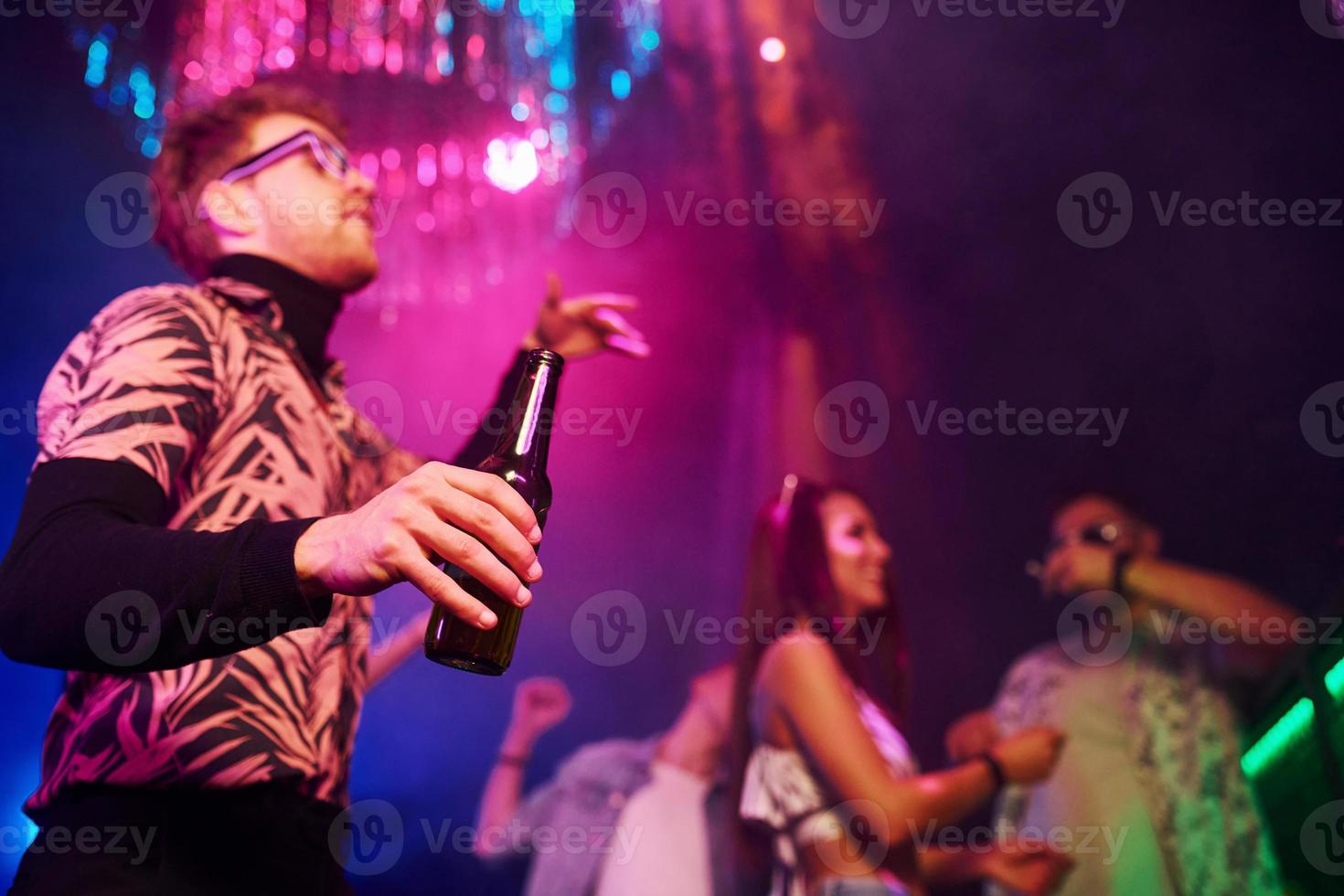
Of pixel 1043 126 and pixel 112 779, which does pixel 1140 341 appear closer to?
pixel 1043 126

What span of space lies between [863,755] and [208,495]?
6.27 feet

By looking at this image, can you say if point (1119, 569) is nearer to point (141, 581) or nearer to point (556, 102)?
point (556, 102)

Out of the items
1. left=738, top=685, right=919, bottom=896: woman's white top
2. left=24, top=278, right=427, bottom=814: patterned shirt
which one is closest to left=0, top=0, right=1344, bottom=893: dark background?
left=738, top=685, right=919, bottom=896: woman's white top

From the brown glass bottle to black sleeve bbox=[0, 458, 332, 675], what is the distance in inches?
4.6

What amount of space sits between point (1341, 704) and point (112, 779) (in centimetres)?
259

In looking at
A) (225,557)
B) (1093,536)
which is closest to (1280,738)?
(1093,536)

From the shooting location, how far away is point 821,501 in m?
3.02

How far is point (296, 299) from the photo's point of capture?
5.21ft

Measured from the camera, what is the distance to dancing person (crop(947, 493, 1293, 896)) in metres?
2.51

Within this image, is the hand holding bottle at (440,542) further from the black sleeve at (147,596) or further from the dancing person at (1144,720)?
the dancing person at (1144,720)

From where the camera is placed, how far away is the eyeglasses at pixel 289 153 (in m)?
1.78
